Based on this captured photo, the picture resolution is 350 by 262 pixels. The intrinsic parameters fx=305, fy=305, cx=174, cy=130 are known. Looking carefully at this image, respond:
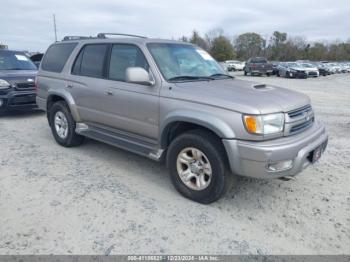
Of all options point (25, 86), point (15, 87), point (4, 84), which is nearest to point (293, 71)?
point (25, 86)

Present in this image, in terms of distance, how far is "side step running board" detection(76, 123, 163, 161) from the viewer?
3.97 m

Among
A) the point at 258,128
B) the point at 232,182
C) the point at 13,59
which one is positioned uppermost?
the point at 13,59

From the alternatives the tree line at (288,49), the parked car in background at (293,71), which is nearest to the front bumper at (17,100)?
the parked car in background at (293,71)

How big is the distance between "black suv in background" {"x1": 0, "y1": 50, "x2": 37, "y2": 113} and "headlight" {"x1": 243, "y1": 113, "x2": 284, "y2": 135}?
22.2 ft

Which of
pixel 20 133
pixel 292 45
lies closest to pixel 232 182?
pixel 20 133

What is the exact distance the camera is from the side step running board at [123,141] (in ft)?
13.0

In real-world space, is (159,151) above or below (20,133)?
above

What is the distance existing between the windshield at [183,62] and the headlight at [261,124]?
46.9 inches

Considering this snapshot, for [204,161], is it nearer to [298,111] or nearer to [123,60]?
[298,111]

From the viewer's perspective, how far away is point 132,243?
2840mm

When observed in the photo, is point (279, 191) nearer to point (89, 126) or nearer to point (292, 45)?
point (89, 126)

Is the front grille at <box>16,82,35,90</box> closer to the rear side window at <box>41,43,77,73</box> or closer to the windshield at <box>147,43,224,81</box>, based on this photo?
the rear side window at <box>41,43,77,73</box>

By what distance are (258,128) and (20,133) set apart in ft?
18.0

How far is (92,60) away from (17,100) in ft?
13.4
